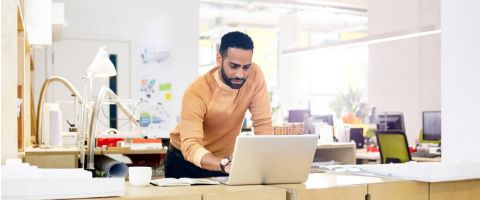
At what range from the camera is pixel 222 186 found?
226 centimetres

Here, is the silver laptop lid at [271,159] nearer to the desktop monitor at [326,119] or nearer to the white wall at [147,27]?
the white wall at [147,27]

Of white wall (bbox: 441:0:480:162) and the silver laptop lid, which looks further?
white wall (bbox: 441:0:480:162)

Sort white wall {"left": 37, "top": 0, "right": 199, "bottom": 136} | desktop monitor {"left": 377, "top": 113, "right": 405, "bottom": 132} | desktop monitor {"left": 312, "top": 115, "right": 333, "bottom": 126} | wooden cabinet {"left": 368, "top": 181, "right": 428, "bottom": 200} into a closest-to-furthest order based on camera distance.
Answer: wooden cabinet {"left": 368, "top": 181, "right": 428, "bottom": 200}, white wall {"left": 37, "top": 0, "right": 199, "bottom": 136}, desktop monitor {"left": 377, "top": 113, "right": 405, "bottom": 132}, desktop monitor {"left": 312, "top": 115, "right": 333, "bottom": 126}

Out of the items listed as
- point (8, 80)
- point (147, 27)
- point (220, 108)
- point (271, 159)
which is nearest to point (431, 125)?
point (147, 27)

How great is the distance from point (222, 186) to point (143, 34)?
5760mm

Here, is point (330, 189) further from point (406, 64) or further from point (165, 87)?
point (406, 64)

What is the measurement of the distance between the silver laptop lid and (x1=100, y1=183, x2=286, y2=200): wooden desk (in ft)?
0.19

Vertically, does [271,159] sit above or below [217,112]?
below

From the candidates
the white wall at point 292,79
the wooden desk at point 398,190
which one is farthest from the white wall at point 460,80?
the white wall at point 292,79

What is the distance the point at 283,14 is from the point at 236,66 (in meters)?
9.85

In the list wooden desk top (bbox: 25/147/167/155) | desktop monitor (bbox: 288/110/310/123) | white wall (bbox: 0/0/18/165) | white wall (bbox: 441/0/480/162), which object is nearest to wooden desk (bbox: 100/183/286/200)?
white wall (bbox: 0/0/18/165)

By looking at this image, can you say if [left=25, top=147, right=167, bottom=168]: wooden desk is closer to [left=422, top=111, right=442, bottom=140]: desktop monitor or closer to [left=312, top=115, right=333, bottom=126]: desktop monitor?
[left=312, top=115, right=333, bottom=126]: desktop monitor

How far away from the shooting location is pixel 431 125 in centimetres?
764

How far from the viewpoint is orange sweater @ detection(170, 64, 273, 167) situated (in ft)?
9.78
